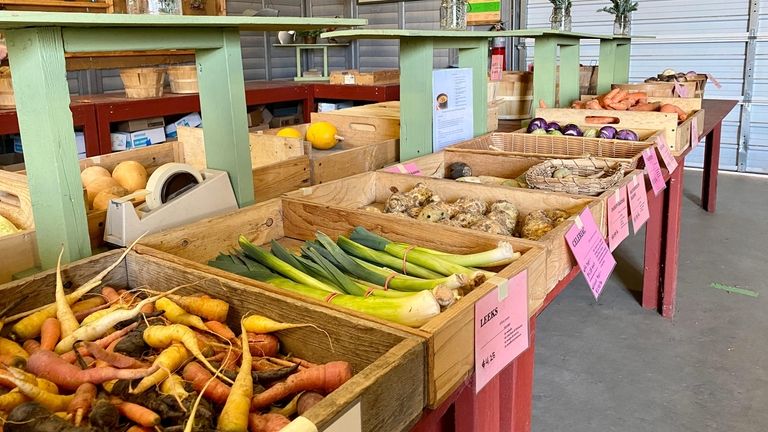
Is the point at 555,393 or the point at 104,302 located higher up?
the point at 104,302

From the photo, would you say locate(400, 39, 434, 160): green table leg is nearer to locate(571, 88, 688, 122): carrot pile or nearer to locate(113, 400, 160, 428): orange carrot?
locate(571, 88, 688, 122): carrot pile

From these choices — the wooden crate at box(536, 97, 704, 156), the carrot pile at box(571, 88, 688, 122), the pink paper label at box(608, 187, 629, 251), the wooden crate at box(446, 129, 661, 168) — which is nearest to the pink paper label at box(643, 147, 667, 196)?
the wooden crate at box(446, 129, 661, 168)

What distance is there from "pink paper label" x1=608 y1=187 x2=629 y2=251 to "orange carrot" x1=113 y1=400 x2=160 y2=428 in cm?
134

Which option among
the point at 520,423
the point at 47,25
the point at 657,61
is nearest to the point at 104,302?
the point at 47,25

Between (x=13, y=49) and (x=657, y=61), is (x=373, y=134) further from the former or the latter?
(x=657, y=61)

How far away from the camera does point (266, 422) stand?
87 cm

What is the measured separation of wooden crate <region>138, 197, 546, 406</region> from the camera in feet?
3.26

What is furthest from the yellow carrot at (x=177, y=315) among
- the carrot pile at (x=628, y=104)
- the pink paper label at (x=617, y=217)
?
the carrot pile at (x=628, y=104)

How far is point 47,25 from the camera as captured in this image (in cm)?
121

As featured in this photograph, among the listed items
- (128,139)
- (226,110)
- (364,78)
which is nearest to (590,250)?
(226,110)

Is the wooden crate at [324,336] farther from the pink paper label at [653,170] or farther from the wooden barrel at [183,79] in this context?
the wooden barrel at [183,79]

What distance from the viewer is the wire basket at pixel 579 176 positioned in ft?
6.26

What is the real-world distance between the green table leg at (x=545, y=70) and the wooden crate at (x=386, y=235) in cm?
174

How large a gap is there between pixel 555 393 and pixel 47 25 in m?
2.27
